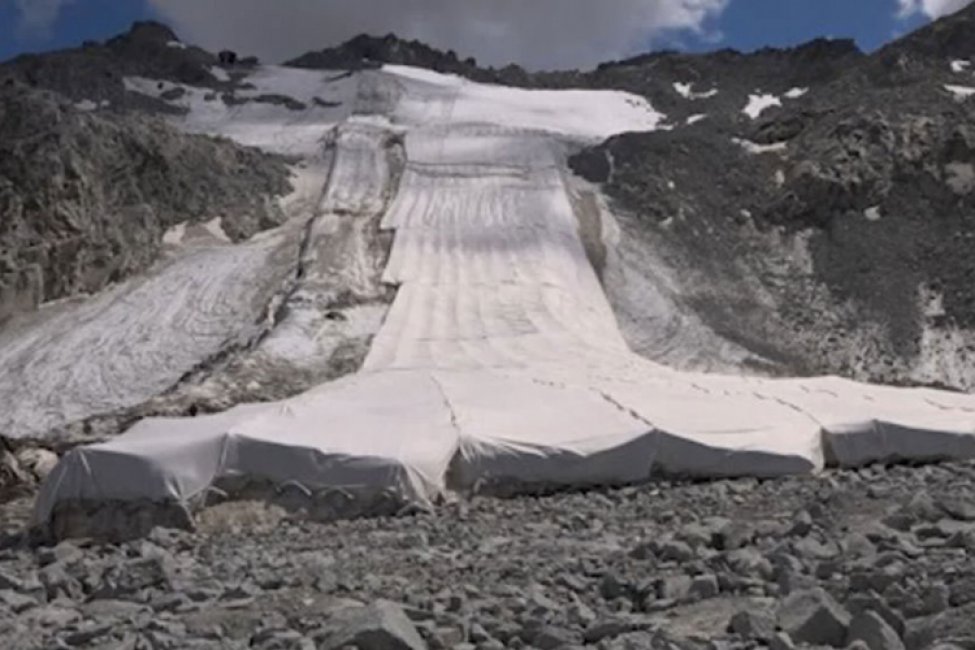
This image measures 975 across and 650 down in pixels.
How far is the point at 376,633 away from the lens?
5.54m

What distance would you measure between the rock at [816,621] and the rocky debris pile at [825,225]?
54.8ft

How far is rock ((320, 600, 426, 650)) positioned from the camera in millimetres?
5500

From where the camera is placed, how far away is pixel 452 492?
1237cm

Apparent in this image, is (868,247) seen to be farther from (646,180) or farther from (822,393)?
(822,393)

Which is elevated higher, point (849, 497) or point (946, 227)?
point (946, 227)

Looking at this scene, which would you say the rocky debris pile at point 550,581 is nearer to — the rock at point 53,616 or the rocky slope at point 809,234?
the rock at point 53,616

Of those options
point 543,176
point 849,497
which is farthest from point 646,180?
point 849,497

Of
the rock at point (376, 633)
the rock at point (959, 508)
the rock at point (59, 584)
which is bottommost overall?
the rock at point (59, 584)

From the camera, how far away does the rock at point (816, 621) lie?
4988mm

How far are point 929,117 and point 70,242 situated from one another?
20.3 m

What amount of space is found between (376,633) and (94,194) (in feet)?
71.7

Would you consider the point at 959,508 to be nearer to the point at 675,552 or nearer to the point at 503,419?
the point at 675,552

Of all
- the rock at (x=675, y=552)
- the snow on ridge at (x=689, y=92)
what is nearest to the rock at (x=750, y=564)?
the rock at (x=675, y=552)

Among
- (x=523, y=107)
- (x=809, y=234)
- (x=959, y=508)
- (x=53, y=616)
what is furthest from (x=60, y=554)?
(x=523, y=107)
